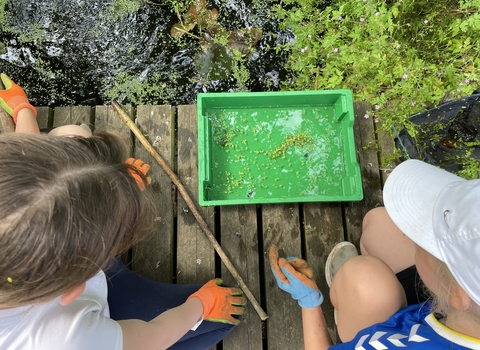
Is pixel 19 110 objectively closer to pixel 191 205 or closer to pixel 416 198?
pixel 191 205

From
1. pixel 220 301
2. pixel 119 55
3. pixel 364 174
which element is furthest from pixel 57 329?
pixel 119 55

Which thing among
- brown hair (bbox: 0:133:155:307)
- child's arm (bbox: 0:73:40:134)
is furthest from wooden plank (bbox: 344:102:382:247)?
child's arm (bbox: 0:73:40:134)

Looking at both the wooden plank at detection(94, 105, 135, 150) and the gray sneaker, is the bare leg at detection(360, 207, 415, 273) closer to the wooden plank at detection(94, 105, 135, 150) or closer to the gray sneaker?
the gray sneaker

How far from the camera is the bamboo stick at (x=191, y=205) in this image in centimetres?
155

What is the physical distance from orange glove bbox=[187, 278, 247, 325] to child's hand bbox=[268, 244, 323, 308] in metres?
0.20

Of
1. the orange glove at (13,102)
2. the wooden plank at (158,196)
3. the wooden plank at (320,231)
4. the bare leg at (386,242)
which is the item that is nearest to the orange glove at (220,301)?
the wooden plank at (158,196)

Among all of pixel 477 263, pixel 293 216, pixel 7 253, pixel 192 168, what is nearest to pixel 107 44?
pixel 192 168

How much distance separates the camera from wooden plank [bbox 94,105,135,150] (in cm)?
181

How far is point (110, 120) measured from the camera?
1.83 m

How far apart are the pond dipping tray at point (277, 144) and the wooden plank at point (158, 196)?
22cm

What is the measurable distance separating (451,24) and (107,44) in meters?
2.00

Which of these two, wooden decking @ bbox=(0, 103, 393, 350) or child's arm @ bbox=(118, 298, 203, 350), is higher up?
wooden decking @ bbox=(0, 103, 393, 350)

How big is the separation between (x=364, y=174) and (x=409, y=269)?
58 cm

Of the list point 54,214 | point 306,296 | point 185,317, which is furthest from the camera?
point 306,296
